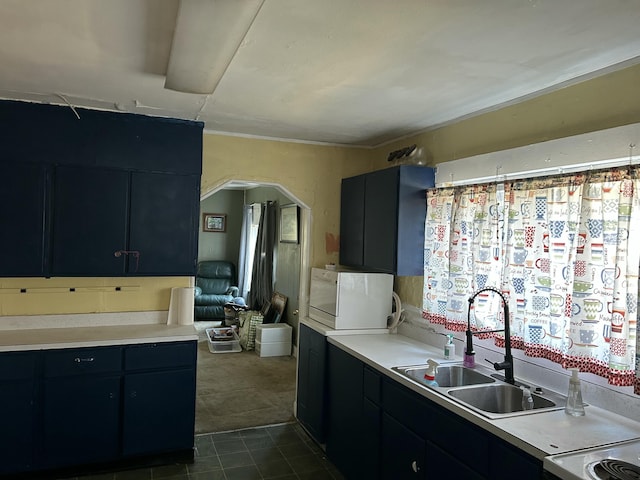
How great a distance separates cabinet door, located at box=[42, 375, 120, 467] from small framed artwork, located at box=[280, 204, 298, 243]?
356 centimetres

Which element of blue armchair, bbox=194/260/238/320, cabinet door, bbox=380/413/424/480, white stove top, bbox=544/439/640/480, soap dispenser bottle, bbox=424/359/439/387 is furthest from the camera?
blue armchair, bbox=194/260/238/320

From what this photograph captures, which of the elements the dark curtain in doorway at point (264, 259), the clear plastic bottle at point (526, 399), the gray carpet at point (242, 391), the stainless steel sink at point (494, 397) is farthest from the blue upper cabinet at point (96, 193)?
the dark curtain in doorway at point (264, 259)

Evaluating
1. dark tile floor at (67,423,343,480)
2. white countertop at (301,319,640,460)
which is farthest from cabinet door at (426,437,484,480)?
dark tile floor at (67,423,343,480)

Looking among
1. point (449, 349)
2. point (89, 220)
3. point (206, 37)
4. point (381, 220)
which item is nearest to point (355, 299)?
point (381, 220)

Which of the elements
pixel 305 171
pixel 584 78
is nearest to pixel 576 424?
pixel 584 78

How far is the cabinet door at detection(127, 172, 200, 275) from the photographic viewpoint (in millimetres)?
3486

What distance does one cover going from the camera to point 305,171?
4207 millimetres

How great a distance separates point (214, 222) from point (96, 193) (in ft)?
19.5

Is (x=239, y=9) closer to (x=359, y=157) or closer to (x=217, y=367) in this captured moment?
(x=359, y=157)

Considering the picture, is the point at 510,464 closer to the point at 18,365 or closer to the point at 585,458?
the point at 585,458

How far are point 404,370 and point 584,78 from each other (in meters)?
1.79

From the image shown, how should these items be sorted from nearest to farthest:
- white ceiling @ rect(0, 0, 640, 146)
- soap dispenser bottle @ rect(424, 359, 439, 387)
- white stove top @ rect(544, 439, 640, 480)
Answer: white stove top @ rect(544, 439, 640, 480) < white ceiling @ rect(0, 0, 640, 146) < soap dispenser bottle @ rect(424, 359, 439, 387)

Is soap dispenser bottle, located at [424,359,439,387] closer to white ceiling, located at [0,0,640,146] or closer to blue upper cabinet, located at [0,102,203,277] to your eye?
white ceiling, located at [0,0,640,146]

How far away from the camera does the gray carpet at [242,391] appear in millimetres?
4133
